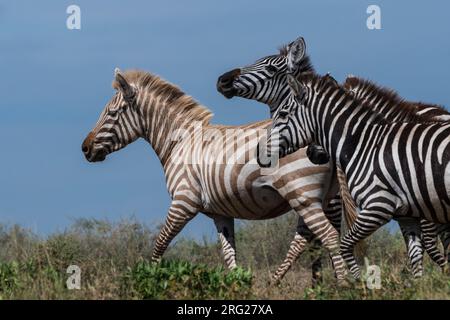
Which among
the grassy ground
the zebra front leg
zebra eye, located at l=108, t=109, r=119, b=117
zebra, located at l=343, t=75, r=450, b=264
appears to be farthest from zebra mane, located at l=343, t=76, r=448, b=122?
zebra eye, located at l=108, t=109, r=119, b=117

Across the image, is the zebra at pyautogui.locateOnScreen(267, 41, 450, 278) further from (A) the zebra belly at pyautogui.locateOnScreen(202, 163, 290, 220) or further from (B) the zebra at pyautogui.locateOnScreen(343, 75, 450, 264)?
(A) the zebra belly at pyautogui.locateOnScreen(202, 163, 290, 220)

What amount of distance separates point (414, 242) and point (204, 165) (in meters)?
3.18

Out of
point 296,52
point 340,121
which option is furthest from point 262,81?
point 340,121

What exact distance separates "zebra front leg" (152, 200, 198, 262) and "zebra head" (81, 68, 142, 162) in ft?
5.57

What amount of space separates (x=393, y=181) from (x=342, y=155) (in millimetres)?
906

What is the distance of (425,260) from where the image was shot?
49.0 feet

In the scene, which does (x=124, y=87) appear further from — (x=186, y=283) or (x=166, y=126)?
(x=186, y=283)

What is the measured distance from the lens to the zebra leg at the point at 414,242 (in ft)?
40.2

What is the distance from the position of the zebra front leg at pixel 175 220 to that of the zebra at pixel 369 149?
77.3 inches

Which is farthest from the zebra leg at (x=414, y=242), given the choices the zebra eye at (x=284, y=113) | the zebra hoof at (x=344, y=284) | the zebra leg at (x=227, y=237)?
the zebra leg at (x=227, y=237)

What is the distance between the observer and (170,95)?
1484cm

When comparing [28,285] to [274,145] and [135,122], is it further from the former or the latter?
[135,122]
